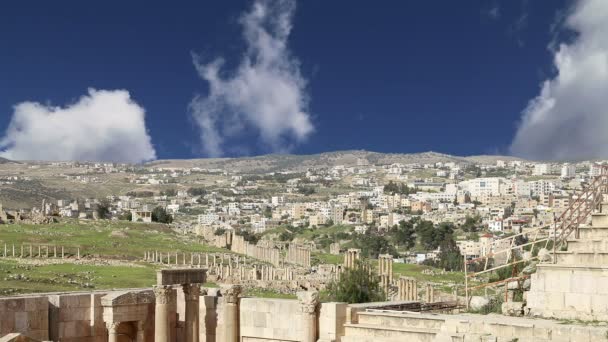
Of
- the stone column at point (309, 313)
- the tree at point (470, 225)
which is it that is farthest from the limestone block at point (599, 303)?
the tree at point (470, 225)

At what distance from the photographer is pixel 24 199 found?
195 metres

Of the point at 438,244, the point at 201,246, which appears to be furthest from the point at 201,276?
the point at 438,244

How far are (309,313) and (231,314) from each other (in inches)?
96.1

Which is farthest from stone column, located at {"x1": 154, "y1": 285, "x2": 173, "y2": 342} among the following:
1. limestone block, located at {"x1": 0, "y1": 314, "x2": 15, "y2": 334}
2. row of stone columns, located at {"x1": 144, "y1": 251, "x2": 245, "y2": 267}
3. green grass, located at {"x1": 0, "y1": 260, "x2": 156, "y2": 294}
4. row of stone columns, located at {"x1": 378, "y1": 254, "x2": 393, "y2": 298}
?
row of stone columns, located at {"x1": 144, "y1": 251, "x2": 245, "y2": 267}

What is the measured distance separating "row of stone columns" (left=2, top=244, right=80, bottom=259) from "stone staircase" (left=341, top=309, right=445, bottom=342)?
51289 mm

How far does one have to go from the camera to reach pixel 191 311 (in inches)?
843

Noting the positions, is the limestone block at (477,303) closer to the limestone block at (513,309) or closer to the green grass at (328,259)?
the limestone block at (513,309)

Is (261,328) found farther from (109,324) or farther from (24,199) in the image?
(24,199)

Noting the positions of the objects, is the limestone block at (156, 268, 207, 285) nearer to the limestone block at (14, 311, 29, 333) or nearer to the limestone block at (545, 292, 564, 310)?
the limestone block at (14, 311, 29, 333)

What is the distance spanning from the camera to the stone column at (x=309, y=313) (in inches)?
771

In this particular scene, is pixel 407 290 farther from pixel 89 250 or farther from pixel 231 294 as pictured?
pixel 231 294

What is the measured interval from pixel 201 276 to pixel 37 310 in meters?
Answer: 4.27

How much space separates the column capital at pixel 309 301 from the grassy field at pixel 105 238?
53040 mm

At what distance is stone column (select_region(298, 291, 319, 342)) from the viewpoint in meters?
19.6
